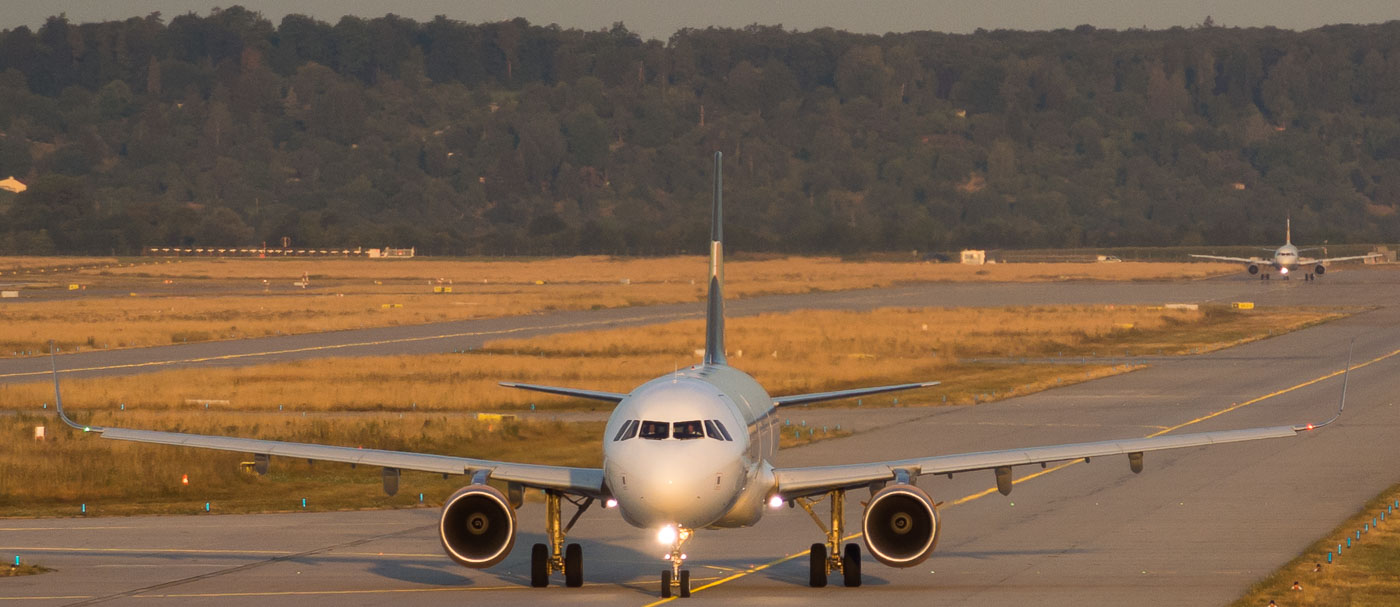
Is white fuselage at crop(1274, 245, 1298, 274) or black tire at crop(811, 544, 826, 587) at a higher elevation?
white fuselage at crop(1274, 245, 1298, 274)

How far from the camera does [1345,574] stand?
28750mm

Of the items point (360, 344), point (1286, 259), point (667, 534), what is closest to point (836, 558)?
point (667, 534)

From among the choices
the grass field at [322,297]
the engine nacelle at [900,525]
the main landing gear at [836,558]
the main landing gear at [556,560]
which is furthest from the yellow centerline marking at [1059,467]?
the grass field at [322,297]

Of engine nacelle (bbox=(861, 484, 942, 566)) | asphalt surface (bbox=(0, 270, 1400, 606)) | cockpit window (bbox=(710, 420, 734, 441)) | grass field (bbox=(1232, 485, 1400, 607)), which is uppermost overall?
cockpit window (bbox=(710, 420, 734, 441))

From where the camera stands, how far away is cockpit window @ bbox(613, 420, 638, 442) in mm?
23703

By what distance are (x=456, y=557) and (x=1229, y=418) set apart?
35997 millimetres

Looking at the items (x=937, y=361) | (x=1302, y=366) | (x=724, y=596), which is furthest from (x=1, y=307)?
(x=724, y=596)

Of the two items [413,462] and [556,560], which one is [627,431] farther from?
[413,462]

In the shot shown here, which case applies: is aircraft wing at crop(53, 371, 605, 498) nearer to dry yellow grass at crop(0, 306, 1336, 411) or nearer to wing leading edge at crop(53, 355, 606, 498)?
wing leading edge at crop(53, 355, 606, 498)

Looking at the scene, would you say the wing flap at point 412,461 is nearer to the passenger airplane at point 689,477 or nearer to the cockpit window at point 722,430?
the passenger airplane at point 689,477

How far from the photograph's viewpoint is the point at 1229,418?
2172 inches

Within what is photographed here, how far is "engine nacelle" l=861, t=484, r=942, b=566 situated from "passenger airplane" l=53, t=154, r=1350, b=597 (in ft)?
0.05

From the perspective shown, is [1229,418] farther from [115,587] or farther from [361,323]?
[361,323]

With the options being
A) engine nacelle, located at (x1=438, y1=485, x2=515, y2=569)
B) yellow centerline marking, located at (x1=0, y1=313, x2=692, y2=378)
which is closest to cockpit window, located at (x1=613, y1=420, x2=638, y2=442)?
engine nacelle, located at (x1=438, y1=485, x2=515, y2=569)
